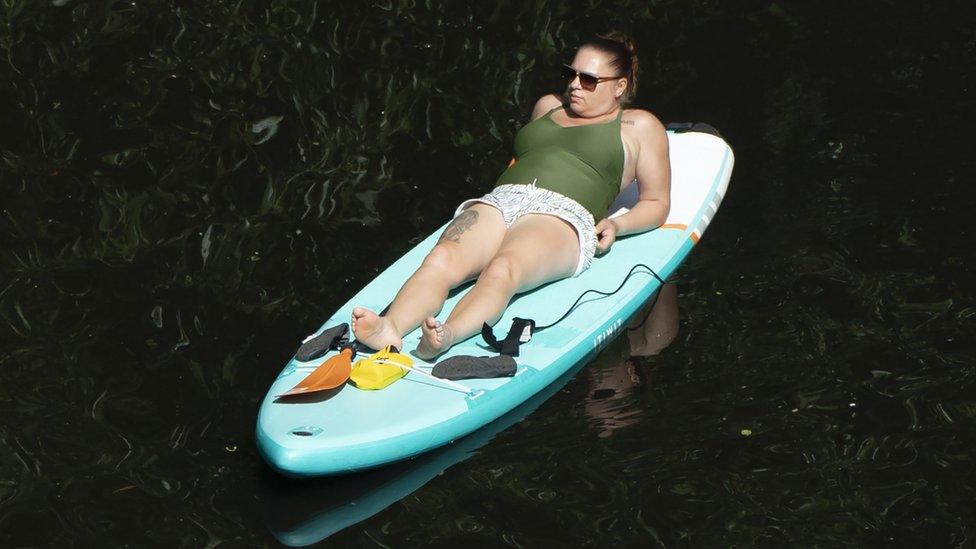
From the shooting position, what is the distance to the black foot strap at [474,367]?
14.5 feet

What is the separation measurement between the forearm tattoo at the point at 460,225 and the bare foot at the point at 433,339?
1.65 feet

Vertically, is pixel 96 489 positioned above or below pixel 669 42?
above

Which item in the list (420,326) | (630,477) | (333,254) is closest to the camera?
(630,477)

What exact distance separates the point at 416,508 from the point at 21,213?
3.02 metres

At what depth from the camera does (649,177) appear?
5.43m

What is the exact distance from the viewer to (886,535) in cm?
396

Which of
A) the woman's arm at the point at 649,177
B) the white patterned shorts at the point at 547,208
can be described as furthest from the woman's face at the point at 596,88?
the white patterned shorts at the point at 547,208

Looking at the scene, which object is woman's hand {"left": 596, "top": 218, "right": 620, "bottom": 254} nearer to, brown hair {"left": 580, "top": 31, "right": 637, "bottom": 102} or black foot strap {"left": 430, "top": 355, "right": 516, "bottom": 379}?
brown hair {"left": 580, "top": 31, "right": 637, "bottom": 102}

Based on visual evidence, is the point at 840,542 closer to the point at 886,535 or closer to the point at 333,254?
the point at 886,535

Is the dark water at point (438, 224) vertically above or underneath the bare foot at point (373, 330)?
underneath

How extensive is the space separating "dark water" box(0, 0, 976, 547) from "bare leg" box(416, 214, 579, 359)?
1.31 ft

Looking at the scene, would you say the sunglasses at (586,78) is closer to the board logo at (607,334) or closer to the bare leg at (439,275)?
the bare leg at (439,275)

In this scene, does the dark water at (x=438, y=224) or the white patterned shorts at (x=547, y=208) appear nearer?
the dark water at (x=438, y=224)

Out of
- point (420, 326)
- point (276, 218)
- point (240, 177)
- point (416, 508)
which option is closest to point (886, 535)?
point (416, 508)
